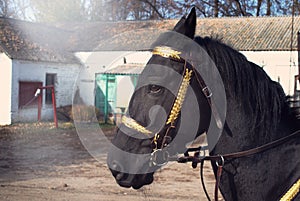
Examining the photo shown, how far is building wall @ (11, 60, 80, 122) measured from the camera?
20141 mm

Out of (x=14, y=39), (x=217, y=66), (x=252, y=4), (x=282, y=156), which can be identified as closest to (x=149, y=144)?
(x=217, y=66)

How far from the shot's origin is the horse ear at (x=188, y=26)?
2.27 m

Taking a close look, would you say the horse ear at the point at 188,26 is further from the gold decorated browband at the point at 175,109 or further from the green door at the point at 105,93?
the green door at the point at 105,93

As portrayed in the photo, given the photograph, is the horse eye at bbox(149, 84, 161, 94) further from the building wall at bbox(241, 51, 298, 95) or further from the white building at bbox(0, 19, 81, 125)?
the building wall at bbox(241, 51, 298, 95)

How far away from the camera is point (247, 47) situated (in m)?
22.7

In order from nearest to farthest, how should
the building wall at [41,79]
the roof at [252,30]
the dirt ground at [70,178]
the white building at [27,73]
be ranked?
the dirt ground at [70,178] → the white building at [27,73] → the building wall at [41,79] → the roof at [252,30]

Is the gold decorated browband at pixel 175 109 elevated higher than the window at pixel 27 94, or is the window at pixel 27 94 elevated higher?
the gold decorated browband at pixel 175 109

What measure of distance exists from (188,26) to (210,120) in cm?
51

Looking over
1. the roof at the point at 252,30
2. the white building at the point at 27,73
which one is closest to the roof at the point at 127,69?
the roof at the point at 252,30

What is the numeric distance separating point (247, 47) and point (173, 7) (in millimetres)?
12025

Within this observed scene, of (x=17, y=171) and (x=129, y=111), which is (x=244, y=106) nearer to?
(x=129, y=111)

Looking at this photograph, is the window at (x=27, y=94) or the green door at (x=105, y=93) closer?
the window at (x=27, y=94)

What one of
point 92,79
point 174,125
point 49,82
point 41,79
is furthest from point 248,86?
point 92,79

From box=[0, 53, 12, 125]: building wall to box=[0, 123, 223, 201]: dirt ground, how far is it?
20.8 feet
